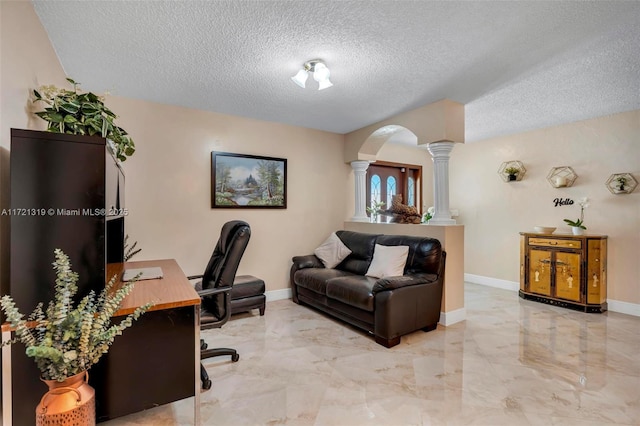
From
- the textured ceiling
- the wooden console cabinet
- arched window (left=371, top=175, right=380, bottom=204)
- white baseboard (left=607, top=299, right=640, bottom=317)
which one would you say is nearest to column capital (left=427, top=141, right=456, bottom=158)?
the textured ceiling

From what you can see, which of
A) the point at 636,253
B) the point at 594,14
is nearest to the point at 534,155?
the point at 636,253

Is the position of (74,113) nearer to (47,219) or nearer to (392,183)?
(47,219)

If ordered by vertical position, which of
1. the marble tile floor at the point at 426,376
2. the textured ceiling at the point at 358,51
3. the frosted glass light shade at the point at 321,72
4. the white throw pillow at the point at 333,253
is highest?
the textured ceiling at the point at 358,51

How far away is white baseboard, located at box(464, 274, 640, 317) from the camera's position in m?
3.67

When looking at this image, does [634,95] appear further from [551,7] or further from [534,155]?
[551,7]

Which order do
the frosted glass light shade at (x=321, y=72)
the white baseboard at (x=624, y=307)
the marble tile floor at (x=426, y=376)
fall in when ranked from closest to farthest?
the marble tile floor at (x=426, y=376) < the frosted glass light shade at (x=321, y=72) < the white baseboard at (x=624, y=307)

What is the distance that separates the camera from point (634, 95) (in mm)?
3232

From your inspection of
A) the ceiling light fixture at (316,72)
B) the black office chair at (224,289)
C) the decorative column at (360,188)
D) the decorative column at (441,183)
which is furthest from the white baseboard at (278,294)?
the ceiling light fixture at (316,72)

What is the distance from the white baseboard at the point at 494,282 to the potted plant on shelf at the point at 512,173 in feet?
5.37

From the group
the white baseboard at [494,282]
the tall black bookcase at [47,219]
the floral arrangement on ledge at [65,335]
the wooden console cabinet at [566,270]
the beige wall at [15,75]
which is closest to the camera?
the floral arrangement on ledge at [65,335]

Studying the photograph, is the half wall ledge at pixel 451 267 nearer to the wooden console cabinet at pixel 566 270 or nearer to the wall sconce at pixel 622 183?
the wooden console cabinet at pixel 566 270

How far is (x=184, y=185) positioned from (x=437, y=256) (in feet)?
Answer: 9.79

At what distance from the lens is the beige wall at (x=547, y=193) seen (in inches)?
147

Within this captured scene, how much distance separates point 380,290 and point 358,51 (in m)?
2.04
